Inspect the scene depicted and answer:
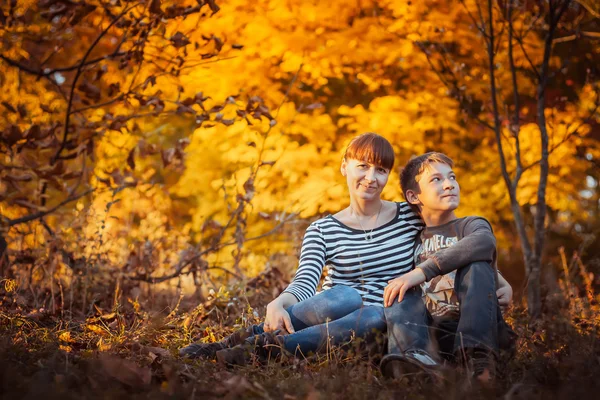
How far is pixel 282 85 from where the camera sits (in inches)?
242

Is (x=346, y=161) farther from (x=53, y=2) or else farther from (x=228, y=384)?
(x=53, y=2)

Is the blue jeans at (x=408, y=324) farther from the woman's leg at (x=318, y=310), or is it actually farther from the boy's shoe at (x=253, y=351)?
the boy's shoe at (x=253, y=351)

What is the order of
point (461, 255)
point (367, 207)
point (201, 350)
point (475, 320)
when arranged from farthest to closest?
point (367, 207), point (201, 350), point (461, 255), point (475, 320)

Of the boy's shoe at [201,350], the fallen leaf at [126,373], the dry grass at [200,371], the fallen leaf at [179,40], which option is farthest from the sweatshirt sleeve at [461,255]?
the fallen leaf at [179,40]

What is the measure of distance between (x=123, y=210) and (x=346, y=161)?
18.9 feet

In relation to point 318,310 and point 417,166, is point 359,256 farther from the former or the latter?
point 417,166

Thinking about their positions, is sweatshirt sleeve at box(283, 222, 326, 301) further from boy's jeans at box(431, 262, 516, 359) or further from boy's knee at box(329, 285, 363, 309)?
boy's jeans at box(431, 262, 516, 359)

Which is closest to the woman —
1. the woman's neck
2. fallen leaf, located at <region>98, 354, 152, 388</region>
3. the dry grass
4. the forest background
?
the woman's neck

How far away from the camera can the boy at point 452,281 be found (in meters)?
2.22

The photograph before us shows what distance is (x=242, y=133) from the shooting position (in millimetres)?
6074

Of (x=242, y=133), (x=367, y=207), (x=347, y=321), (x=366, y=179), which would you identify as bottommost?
(x=347, y=321)

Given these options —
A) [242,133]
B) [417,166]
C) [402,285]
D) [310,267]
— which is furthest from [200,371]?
[242,133]

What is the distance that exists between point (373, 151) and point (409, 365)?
1.16 m

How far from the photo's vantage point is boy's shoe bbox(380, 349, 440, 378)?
1.99m
